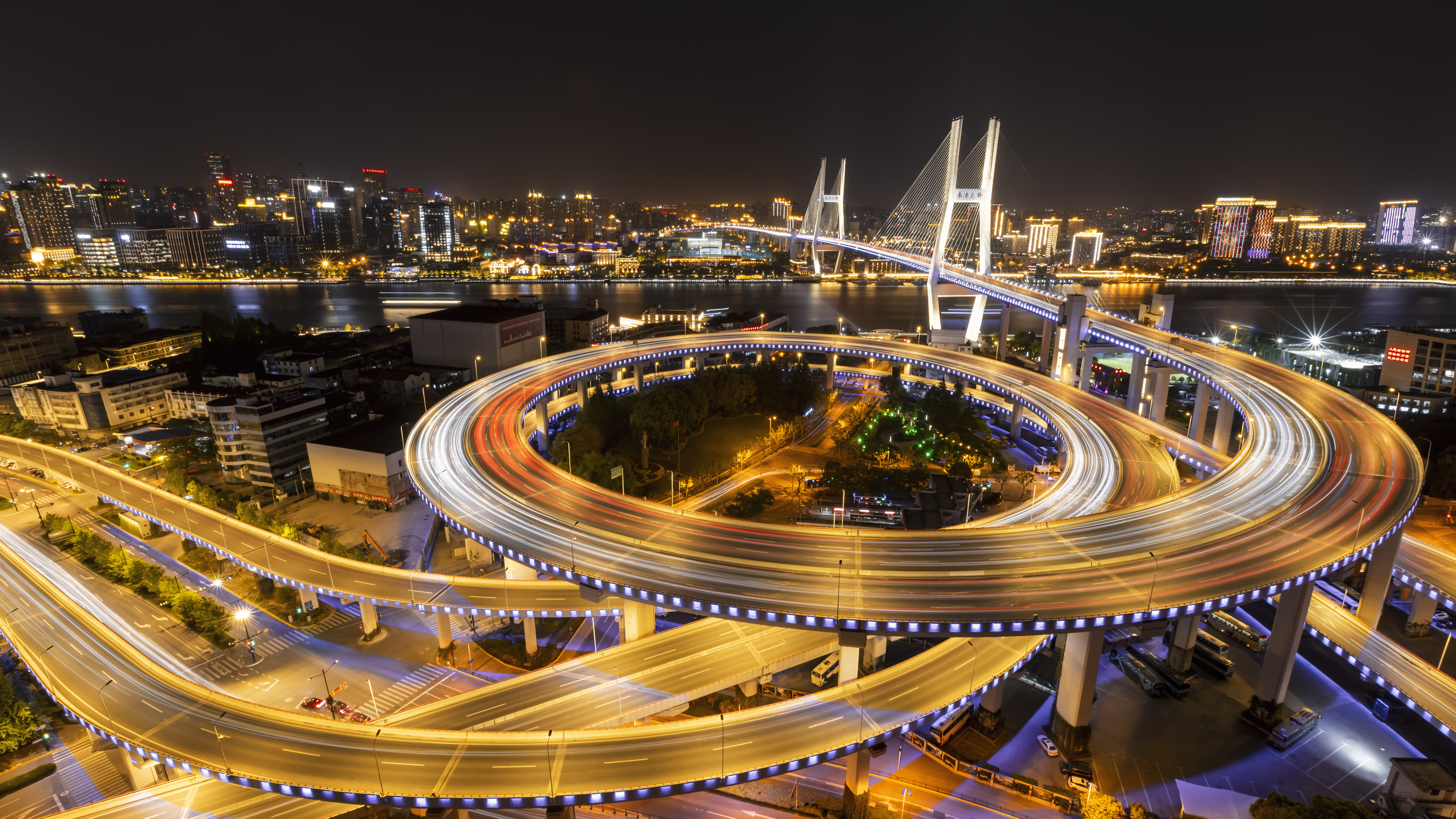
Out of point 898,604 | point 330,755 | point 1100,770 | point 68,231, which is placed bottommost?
point 1100,770

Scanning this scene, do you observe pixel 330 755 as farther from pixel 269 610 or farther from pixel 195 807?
pixel 269 610

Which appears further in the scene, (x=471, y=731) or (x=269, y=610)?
(x=269, y=610)

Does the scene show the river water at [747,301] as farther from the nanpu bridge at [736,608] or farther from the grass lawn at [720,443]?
the nanpu bridge at [736,608]

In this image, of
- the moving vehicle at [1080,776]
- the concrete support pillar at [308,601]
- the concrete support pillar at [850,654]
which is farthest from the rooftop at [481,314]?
the moving vehicle at [1080,776]

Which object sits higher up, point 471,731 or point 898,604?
point 898,604

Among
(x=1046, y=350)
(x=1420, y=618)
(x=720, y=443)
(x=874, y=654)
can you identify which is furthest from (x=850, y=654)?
(x=1046, y=350)

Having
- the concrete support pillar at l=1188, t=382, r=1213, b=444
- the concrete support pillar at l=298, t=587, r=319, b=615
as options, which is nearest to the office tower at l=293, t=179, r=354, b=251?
the concrete support pillar at l=298, t=587, r=319, b=615

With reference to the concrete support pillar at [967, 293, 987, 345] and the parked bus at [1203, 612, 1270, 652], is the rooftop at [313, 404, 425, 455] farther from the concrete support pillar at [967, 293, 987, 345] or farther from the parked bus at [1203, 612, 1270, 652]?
the concrete support pillar at [967, 293, 987, 345]

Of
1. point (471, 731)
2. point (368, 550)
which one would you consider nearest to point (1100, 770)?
point (471, 731)

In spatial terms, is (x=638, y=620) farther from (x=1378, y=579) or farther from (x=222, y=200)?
(x=222, y=200)
